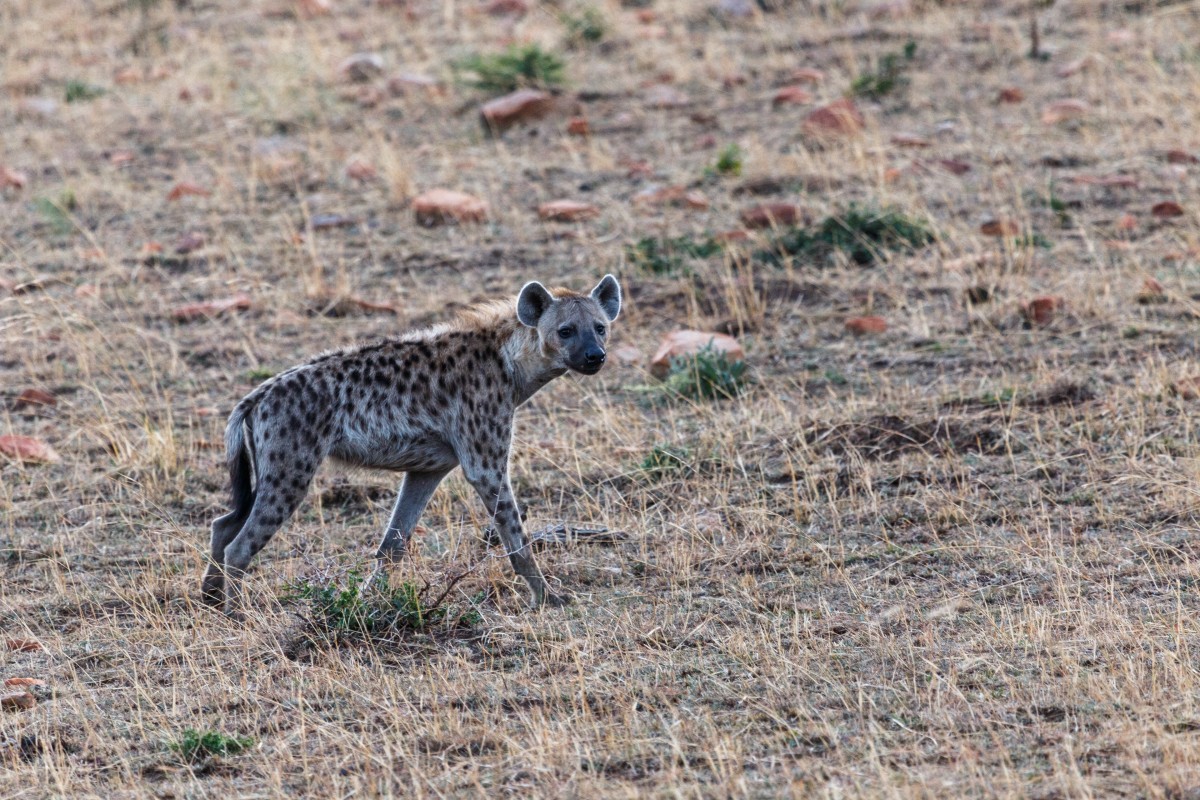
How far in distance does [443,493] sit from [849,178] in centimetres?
515

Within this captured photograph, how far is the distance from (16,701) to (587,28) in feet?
36.8

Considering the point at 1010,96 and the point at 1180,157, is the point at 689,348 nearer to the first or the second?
the point at 1180,157

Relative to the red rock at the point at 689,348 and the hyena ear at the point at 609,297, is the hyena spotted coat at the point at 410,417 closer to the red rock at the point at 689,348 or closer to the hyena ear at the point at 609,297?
the hyena ear at the point at 609,297

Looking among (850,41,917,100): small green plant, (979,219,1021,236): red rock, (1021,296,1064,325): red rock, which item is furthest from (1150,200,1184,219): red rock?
(850,41,917,100): small green plant

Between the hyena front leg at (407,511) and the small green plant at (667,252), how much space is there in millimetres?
4025

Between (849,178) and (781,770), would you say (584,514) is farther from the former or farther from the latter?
(849,178)

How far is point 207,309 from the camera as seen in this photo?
35.6ft

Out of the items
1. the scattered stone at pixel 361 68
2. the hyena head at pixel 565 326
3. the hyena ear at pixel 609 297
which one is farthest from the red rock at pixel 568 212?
the hyena head at pixel 565 326

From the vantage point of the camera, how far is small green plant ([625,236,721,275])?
10945 mm

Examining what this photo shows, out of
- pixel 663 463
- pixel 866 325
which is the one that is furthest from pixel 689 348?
pixel 663 463

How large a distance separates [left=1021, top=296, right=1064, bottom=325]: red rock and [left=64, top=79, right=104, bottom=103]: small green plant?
9.55 metres

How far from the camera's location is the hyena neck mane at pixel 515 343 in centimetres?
707

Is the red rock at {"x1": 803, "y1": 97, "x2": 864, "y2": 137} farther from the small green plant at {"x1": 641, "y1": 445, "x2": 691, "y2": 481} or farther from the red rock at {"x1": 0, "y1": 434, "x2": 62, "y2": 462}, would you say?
the red rock at {"x1": 0, "y1": 434, "x2": 62, "y2": 462}

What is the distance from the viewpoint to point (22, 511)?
8055 mm
